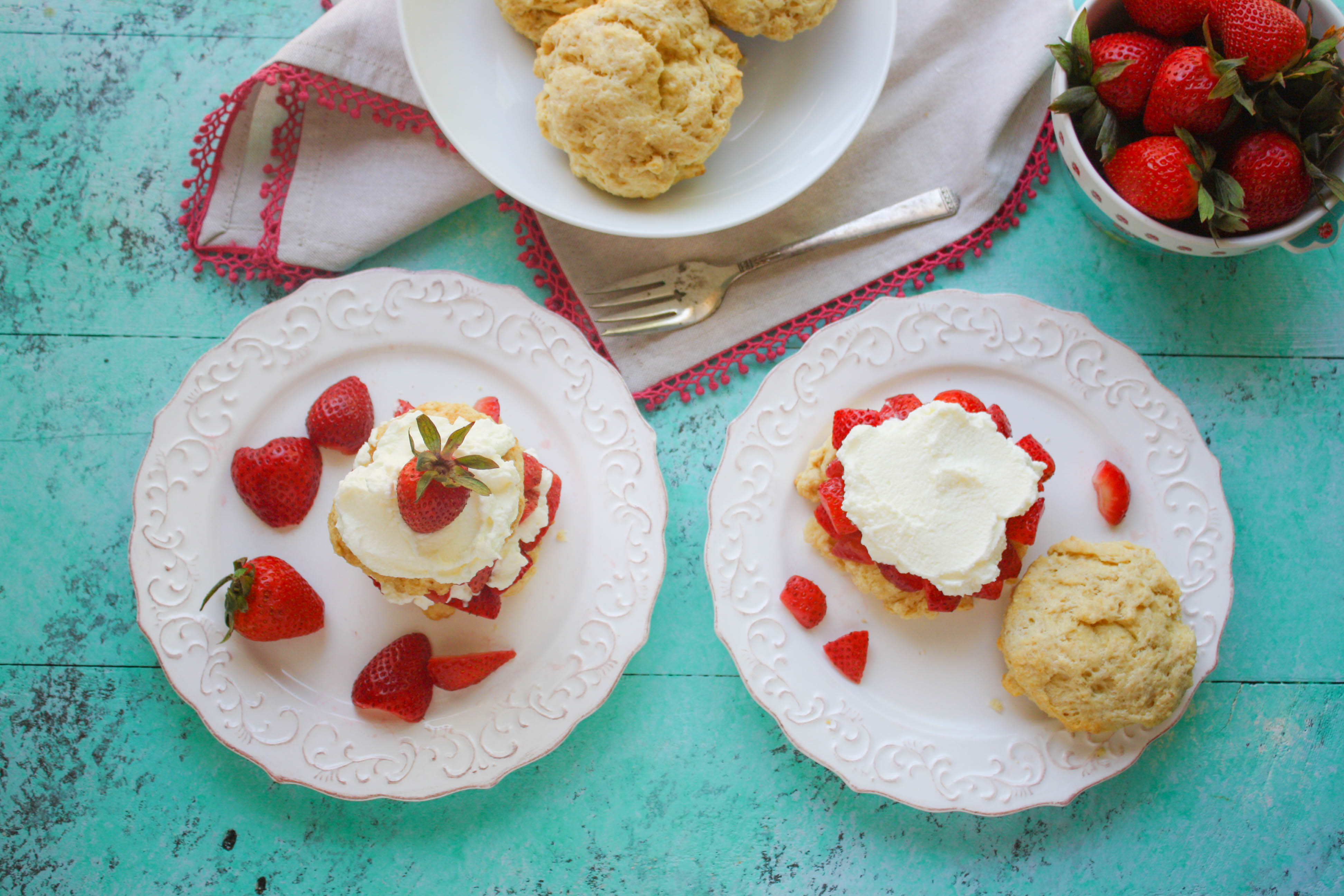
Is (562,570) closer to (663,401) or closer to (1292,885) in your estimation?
(663,401)

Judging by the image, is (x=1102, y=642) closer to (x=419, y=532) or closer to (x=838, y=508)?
(x=838, y=508)

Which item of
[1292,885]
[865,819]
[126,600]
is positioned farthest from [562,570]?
[1292,885]

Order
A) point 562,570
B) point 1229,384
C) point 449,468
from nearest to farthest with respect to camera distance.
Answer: point 449,468 → point 562,570 → point 1229,384

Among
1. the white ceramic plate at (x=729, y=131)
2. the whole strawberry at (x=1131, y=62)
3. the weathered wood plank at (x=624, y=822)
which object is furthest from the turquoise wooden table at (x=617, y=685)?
the whole strawberry at (x=1131, y=62)

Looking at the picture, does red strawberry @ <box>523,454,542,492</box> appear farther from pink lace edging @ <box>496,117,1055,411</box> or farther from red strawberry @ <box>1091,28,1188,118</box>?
red strawberry @ <box>1091,28,1188,118</box>

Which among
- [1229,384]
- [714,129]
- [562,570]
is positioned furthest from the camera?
[1229,384]

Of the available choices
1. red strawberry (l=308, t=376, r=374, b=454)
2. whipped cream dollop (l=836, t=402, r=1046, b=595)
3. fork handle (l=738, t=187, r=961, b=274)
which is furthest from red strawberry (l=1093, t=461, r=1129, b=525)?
red strawberry (l=308, t=376, r=374, b=454)

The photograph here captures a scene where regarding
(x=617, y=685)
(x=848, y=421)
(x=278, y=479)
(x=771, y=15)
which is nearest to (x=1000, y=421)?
(x=848, y=421)
